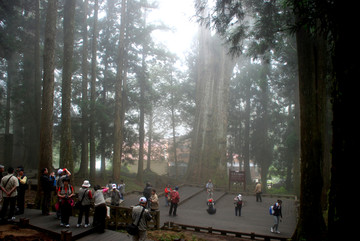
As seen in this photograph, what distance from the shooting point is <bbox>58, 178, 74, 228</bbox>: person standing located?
23.7 ft

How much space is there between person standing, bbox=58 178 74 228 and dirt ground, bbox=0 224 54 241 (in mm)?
597

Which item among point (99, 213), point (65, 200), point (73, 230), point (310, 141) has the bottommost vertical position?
point (73, 230)

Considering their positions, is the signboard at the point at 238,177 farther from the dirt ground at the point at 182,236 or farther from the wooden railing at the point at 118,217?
the wooden railing at the point at 118,217

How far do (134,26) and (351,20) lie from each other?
23.0 meters

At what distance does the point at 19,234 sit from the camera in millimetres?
6637

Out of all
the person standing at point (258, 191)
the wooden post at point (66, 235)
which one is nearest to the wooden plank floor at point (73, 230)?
the wooden post at point (66, 235)

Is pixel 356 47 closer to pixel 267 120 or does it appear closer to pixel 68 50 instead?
pixel 68 50

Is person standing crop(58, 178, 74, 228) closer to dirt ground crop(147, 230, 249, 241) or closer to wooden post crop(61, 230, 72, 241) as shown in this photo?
wooden post crop(61, 230, 72, 241)

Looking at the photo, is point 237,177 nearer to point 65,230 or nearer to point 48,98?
point 48,98

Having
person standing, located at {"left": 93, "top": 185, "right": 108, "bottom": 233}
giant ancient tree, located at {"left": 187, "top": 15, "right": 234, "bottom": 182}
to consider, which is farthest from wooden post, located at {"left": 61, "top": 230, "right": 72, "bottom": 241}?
giant ancient tree, located at {"left": 187, "top": 15, "right": 234, "bottom": 182}

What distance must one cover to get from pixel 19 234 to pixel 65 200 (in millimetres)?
1273

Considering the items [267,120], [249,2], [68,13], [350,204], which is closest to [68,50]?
[68,13]

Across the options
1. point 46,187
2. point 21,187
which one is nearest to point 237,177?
point 46,187

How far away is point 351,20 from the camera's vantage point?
3.34 metres
